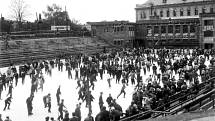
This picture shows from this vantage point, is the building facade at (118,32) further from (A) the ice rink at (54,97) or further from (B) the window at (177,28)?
(A) the ice rink at (54,97)

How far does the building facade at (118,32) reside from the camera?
62.6m

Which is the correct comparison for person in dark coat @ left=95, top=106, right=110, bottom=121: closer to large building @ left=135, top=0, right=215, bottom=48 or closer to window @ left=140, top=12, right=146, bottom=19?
large building @ left=135, top=0, right=215, bottom=48

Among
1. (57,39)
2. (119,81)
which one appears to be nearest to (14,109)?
(119,81)

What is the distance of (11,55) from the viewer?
4241 cm

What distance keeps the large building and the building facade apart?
166 cm

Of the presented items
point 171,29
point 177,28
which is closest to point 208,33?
point 177,28

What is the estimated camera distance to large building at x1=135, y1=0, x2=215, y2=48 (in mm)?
55941

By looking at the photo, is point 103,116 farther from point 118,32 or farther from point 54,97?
point 118,32

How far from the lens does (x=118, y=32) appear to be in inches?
2477

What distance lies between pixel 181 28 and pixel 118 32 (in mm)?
10822

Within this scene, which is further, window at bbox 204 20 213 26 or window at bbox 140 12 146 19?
window at bbox 140 12 146 19

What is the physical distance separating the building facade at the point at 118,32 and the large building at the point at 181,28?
166 cm

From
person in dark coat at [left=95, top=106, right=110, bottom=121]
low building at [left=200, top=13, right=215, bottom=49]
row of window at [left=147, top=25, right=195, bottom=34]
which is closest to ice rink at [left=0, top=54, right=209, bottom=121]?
person in dark coat at [left=95, top=106, right=110, bottom=121]

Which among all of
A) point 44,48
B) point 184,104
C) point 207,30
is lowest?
point 184,104
